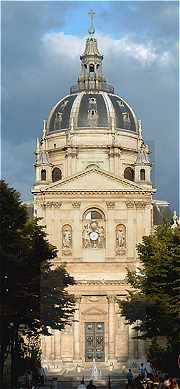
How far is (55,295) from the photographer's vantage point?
45.8 m

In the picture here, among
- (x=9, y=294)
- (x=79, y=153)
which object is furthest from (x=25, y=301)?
(x=79, y=153)

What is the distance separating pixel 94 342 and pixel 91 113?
22.5 metres

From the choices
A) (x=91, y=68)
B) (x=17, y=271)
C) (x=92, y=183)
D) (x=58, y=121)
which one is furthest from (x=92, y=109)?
(x=17, y=271)

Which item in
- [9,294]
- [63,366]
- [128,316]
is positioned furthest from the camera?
[63,366]

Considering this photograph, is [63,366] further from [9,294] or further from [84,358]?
[9,294]

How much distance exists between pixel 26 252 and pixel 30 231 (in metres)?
2.34

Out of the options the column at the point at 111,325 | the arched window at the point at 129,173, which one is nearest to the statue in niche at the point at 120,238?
the column at the point at 111,325

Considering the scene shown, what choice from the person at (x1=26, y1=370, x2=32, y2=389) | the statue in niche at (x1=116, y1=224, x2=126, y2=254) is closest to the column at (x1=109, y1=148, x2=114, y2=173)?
the statue in niche at (x1=116, y1=224, x2=126, y2=254)

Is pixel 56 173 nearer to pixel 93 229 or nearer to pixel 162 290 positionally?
pixel 93 229

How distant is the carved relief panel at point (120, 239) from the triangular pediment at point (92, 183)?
9.97 feet

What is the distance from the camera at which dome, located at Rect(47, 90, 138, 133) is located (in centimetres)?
8825

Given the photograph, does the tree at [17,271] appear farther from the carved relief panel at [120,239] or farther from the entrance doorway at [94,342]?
the carved relief panel at [120,239]

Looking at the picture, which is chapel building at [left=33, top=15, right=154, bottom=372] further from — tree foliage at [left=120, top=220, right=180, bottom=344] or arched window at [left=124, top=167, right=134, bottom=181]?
tree foliage at [left=120, top=220, right=180, bottom=344]

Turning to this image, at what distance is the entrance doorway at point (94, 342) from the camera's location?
75312mm
